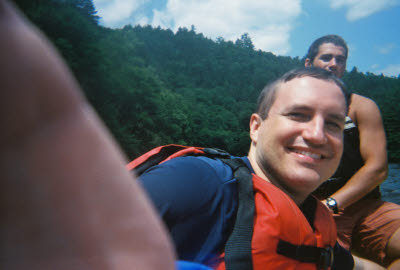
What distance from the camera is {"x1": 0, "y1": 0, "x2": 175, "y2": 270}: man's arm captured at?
5.3 inches

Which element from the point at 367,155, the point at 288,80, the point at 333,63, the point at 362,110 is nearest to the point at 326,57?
the point at 333,63

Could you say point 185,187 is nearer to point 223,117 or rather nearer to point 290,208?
point 290,208

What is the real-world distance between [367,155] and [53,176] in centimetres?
220

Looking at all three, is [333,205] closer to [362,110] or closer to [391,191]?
[362,110]

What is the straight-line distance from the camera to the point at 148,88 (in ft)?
51.8

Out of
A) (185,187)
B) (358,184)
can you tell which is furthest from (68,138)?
(358,184)

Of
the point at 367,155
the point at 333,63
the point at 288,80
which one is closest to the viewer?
the point at 288,80

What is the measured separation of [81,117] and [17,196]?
0.20 feet

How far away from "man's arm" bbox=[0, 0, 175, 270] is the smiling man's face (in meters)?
1.11

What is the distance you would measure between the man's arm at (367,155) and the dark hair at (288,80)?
2.20 feet

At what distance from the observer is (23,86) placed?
0.14m

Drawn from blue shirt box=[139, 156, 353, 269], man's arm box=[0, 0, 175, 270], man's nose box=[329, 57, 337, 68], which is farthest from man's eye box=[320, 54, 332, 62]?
man's arm box=[0, 0, 175, 270]

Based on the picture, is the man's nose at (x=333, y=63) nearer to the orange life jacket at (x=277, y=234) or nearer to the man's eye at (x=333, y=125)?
the man's eye at (x=333, y=125)

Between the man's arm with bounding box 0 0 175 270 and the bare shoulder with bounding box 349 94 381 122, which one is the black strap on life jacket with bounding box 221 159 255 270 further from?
the bare shoulder with bounding box 349 94 381 122
